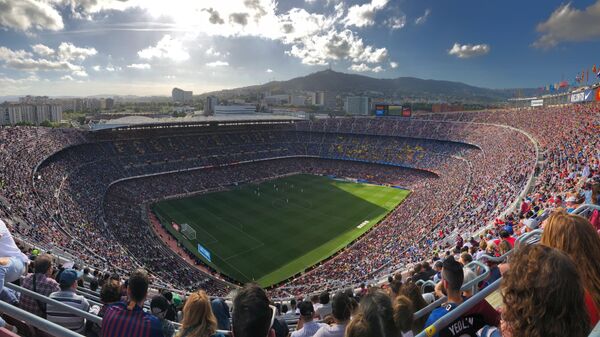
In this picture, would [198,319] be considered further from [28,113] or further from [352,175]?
[28,113]

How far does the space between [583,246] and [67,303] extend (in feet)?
19.4

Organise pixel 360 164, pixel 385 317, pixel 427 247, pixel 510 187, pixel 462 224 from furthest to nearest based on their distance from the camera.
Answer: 1. pixel 360 164
2. pixel 510 187
3. pixel 462 224
4. pixel 427 247
5. pixel 385 317

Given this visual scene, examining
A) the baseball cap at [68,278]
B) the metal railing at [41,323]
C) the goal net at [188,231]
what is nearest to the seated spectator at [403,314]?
→ the metal railing at [41,323]

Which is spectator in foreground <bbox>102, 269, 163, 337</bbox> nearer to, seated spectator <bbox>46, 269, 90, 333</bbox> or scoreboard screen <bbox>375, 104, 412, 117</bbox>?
seated spectator <bbox>46, 269, 90, 333</bbox>

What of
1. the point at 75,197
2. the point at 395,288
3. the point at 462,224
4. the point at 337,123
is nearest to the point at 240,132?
the point at 337,123

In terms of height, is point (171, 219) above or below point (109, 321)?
below

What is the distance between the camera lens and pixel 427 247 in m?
23.7

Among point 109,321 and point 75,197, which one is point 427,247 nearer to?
point 109,321

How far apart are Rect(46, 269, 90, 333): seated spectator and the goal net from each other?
3061cm

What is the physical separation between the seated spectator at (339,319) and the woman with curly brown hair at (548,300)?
217cm

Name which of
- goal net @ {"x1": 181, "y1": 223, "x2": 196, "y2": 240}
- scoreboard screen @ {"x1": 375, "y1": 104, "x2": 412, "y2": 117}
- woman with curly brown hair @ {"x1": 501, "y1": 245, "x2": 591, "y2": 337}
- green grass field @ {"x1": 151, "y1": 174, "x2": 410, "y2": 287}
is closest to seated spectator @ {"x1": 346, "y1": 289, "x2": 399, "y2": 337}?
woman with curly brown hair @ {"x1": 501, "y1": 245, "x2": 591, "y2": 337}

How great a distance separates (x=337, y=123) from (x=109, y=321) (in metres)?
72.1

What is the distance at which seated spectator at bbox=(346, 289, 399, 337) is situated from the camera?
2.93 m

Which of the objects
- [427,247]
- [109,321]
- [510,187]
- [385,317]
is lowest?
[427,247]
